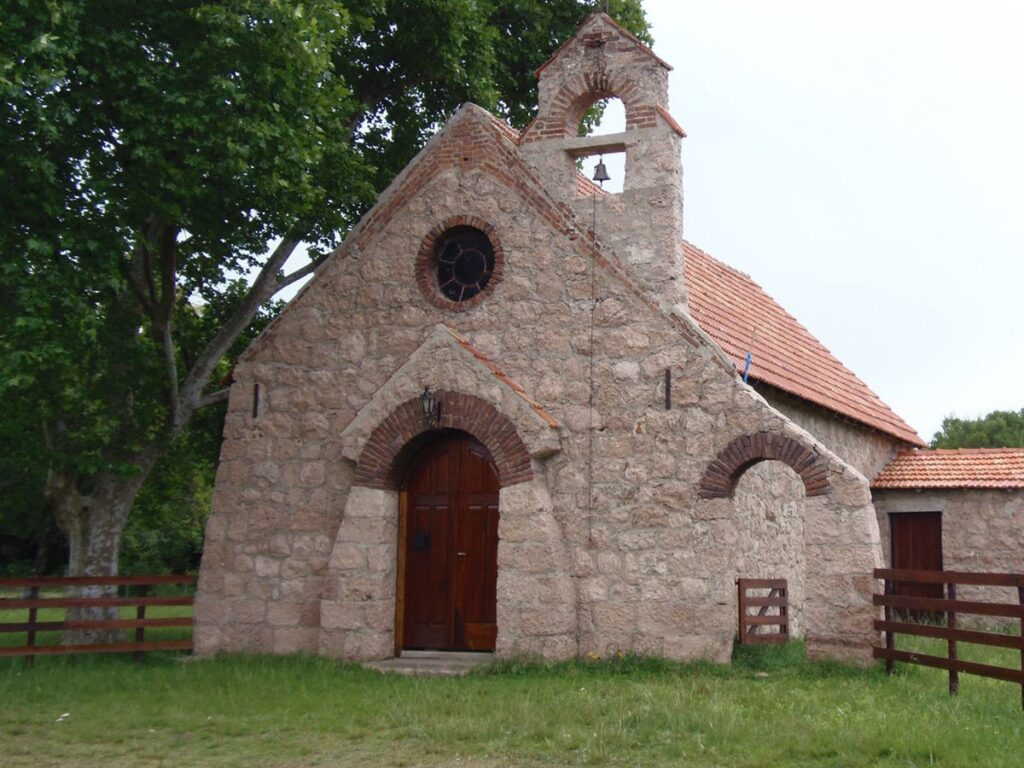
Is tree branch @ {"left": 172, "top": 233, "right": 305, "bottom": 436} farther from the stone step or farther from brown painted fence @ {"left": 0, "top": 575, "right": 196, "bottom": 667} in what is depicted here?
the stone step

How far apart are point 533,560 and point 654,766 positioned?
4.26 meters

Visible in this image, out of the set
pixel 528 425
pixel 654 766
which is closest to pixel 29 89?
pixel 528 425

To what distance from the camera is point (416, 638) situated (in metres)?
12.5

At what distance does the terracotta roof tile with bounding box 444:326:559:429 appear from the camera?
11930 millimetres

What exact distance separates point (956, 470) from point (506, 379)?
28.8ft

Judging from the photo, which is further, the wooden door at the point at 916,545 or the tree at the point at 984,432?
the tree at the point at 984,432

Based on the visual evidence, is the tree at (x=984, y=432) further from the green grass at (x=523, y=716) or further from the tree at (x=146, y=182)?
the green grass at (x=523, y=716)

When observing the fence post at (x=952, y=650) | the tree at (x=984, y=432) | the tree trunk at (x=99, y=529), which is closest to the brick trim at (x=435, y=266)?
the tree trunk at (x=99, y=529)

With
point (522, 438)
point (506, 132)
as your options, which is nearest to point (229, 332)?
point (506, 132)

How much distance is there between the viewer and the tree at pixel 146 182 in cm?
1124

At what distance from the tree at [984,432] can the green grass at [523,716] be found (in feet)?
116

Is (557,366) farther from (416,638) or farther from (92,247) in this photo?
(92,247)

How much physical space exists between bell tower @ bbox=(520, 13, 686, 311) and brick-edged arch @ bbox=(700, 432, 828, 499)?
67.0 inches

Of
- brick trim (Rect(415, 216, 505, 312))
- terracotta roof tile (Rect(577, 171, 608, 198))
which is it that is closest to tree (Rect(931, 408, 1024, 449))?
terracotta roof tile (Rect(577, 171, 608, 198))
